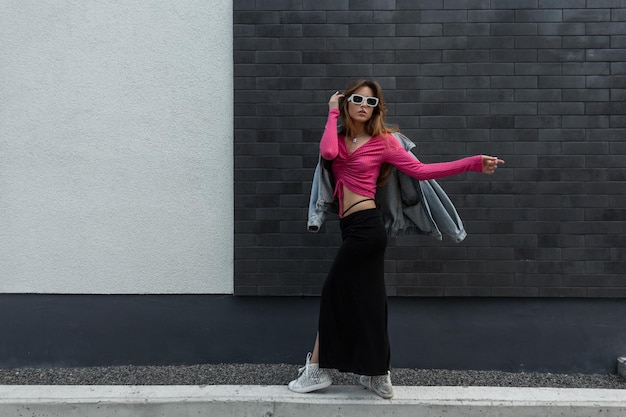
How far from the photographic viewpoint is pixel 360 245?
3.21 metres

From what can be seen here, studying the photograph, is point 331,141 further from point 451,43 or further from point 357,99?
point 451,43

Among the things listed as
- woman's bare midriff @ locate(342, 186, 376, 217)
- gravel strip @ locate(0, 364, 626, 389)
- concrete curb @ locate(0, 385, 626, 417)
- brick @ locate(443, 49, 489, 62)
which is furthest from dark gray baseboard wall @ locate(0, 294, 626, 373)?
brick @ locate(443, 49, 489, 62)

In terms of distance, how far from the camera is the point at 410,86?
13.3 feet

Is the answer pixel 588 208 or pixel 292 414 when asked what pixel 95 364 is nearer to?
pixel 292 414

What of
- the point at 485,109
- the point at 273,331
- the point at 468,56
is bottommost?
the point at 273,331

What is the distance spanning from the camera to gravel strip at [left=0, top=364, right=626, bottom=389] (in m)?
3.91

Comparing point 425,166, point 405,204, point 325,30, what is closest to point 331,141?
point 425,166

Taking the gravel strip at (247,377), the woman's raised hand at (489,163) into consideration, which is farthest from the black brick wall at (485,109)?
the woman's raised hand at (489,163)

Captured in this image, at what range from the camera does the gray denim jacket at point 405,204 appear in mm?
3359

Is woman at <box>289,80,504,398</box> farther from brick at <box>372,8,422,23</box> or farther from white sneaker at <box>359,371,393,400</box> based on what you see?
brick at <box>372,8,422,23</box>

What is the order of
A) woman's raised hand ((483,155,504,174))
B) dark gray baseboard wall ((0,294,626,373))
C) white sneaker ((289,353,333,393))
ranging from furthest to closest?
dark gray baseboard wall ((0,294,626,373)) < white sneaker ((289,353,333,393)) < woman's raised hand ((483,155,504,174))

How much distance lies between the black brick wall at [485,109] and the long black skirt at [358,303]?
89 centimetres

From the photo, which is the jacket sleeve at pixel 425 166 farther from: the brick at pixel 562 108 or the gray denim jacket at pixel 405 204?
the brick at pixel 562 108

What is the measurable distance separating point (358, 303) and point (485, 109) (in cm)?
184
